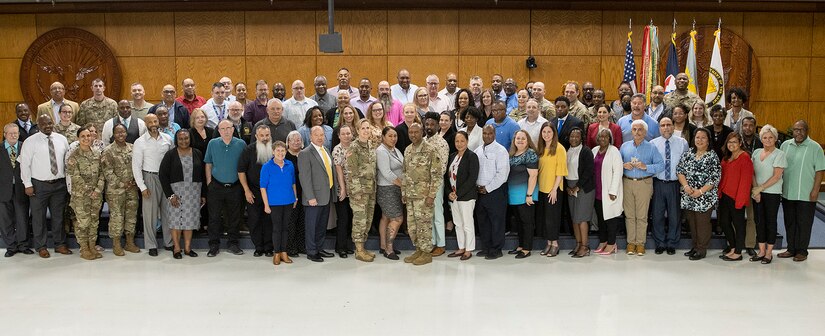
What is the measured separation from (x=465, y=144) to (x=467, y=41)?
194 inches

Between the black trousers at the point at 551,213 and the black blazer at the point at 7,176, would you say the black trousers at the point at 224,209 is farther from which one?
the black trousers at the point at 551,213

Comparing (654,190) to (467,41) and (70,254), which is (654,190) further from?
(70,254)

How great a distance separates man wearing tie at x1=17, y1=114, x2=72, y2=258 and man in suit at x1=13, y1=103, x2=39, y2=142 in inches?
15.2

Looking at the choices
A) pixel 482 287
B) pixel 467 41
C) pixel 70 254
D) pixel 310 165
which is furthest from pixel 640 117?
pixel 70 254

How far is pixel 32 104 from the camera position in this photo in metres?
12.2

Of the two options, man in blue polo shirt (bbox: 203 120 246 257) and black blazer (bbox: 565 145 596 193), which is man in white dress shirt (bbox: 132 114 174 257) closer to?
man in blue polo shirt (bbox: 203 120 246 257)

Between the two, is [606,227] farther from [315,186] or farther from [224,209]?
[224,209]

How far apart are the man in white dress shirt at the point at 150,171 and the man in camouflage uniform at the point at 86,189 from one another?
385 millimetres

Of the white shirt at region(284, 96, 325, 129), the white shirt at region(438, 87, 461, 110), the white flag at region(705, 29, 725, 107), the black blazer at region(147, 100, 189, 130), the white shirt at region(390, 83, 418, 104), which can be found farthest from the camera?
the white flag at region(705, 29, 725, 107)

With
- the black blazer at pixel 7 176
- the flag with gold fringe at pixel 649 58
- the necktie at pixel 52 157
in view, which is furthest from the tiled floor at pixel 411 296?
the flag with gold fringe at pixel 649 58

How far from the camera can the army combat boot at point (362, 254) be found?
7.42 metres

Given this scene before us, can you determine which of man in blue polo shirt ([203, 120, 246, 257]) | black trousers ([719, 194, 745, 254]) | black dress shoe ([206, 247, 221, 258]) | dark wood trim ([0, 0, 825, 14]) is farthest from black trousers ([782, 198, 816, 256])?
black dress shoe ([206, 247, 221, 258])

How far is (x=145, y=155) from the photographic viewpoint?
296 inches

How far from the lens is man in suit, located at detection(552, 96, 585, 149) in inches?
308
